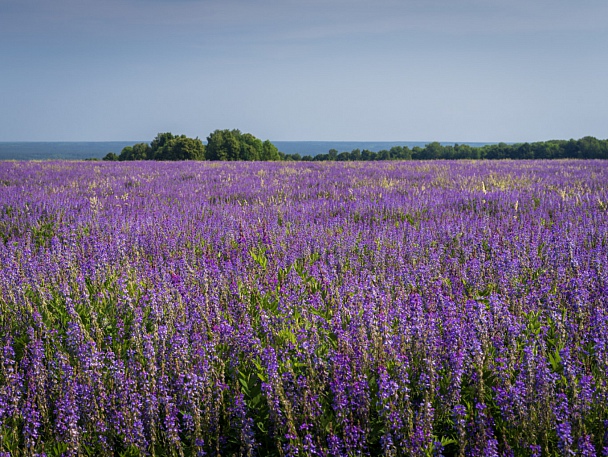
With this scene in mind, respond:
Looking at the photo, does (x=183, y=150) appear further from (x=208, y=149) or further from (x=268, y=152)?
(x=268, y=152)

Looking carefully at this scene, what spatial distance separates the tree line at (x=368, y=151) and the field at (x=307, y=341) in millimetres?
32373

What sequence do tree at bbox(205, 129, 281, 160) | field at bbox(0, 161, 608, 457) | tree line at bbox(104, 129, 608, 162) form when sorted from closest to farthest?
field at bbox(0, 161, 608, 457), tree line at bbox(104, 129, 608, 162), tree at bbox(205, 129, 281, 160)

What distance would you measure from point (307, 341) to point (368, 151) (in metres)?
51.6

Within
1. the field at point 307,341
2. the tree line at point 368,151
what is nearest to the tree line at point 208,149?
the tree line at point 368,151

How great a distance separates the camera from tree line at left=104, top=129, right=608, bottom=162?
4291cm

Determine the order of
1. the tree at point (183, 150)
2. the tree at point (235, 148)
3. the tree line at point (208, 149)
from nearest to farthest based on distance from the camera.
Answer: the tree at point (183, 150), the tree line at point (208, 149), the tree at point (235, 148)

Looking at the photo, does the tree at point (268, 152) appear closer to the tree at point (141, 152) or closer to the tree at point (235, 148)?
the tree at point (235, 148)

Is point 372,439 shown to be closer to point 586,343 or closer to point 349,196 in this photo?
point 586,343

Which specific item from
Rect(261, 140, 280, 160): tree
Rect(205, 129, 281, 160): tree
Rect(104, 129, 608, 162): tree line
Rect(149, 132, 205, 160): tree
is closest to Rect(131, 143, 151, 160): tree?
Rect(104, 129, 608, 162): tree line

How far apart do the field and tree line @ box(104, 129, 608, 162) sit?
32373 millimetres

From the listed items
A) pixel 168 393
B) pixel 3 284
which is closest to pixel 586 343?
pixel 168 393

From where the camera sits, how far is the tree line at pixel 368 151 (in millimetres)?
42906

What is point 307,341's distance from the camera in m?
3.15

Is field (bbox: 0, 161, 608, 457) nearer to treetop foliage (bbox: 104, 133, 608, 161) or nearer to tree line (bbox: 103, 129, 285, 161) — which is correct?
treetop foliage (bbox: 104, 133, 608, 161)
